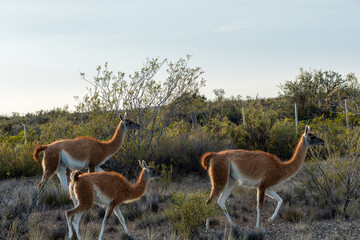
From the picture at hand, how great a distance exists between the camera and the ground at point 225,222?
694cm

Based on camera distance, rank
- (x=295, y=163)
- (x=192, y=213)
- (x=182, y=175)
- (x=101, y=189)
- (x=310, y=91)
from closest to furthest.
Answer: (x=101, y=189) < (x=192, y=213) < (x=295, y=163) < (x=182, y=175) < (x=310, y=91)

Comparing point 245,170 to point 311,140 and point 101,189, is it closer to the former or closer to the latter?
point 311,140

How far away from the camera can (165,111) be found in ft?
40.3

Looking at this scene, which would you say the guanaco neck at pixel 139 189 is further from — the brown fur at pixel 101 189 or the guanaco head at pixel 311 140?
the guanaco head at pixel 311 140

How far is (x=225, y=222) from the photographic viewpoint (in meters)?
7.87

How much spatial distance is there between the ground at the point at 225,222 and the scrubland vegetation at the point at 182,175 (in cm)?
2

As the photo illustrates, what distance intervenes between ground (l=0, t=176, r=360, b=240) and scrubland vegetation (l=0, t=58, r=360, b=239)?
0.06ft

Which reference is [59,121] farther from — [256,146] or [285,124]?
[285,124]

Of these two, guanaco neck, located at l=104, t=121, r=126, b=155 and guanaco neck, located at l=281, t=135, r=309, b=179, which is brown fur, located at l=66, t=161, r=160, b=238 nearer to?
guanaco neck, located at l=104, t=121, r=126, b=155

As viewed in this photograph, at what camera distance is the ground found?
6.94 m

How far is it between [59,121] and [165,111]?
3.81 m

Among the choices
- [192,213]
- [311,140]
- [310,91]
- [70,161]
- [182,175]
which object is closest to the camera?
[192,213]

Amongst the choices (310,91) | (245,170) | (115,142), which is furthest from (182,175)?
(310,91)

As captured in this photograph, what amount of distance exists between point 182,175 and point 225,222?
4.34 m
